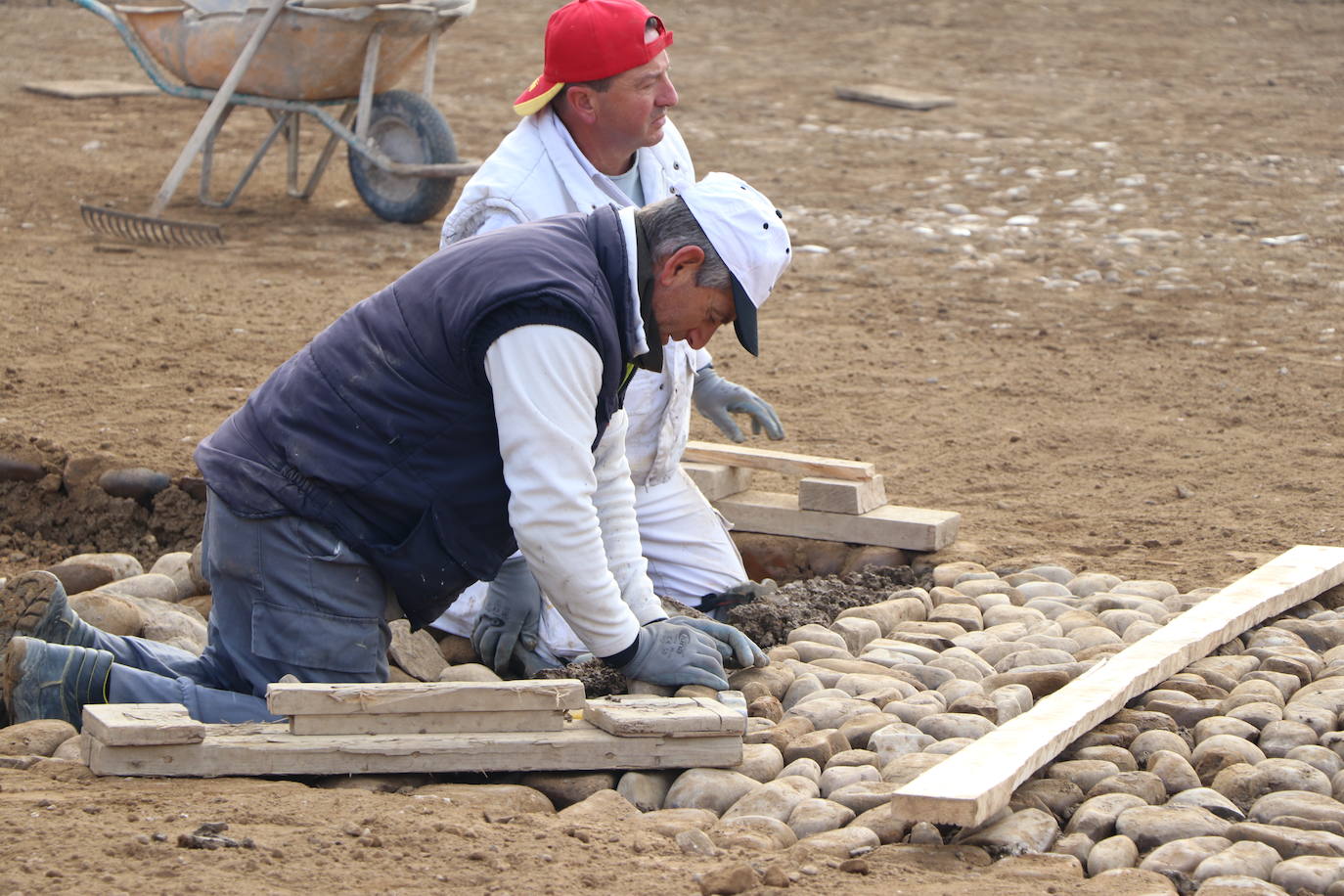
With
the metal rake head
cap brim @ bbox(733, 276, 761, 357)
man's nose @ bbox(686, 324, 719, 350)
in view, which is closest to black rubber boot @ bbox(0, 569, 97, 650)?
man's nose @ bbox(686, 324, 719, 350)

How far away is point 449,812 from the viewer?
9.72 feet

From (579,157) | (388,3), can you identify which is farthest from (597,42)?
(388,3)

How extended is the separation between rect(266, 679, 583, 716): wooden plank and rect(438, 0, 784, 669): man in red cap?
94 centimetres

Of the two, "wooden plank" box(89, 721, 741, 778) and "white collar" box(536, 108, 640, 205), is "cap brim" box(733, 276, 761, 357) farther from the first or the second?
"white collar" box(536, 108, 640, 205)

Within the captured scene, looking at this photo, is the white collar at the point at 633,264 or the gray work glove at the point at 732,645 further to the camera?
the gray work glove at the point at 732,645

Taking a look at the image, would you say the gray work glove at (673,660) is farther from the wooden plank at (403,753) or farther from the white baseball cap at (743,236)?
the white baseball cap at (743,236)

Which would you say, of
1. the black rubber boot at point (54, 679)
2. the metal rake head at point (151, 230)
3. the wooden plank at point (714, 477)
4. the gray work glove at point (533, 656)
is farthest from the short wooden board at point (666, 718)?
the metal rake head at point (151, 230)

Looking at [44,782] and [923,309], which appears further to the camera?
[923,309]

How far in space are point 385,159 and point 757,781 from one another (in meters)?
6.12

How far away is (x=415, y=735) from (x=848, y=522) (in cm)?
207

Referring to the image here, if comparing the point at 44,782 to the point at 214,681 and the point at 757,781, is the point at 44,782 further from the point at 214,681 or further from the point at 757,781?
the point at 757,781

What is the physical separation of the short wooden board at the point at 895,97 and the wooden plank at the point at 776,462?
8.03 meters

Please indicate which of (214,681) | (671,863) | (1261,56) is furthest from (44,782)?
(1261,56)

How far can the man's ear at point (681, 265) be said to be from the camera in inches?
121
